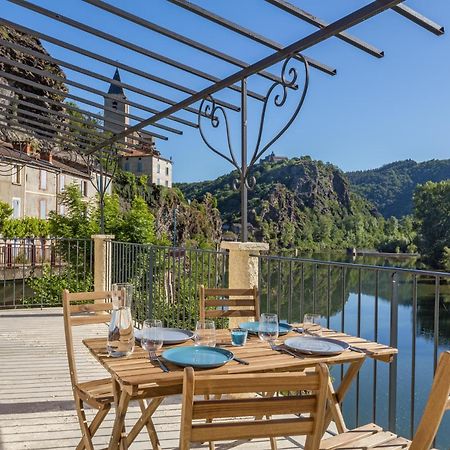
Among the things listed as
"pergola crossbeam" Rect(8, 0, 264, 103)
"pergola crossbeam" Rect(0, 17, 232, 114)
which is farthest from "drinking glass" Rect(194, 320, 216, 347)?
"pergola crossbeam" Rect(0, 17, 232, 114)

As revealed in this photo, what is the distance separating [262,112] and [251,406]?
2888mm

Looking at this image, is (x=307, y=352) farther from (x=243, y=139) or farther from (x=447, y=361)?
(x=243, y=139)

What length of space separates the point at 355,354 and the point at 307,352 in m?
0.21

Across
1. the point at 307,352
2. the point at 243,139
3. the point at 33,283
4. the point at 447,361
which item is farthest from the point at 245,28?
the point at 33,283

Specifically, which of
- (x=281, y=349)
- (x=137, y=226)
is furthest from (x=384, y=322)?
(x=281, y=349)

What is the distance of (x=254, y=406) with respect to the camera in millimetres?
1199

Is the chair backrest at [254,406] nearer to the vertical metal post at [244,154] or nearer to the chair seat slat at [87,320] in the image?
the chair seat slat at [87,320]

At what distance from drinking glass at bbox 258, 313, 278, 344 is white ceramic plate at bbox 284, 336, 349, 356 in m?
0.07

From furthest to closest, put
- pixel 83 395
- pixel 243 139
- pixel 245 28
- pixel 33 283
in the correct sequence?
pixel 33 283 < pixel 243 139 < pixel 245 28 < pixel 83 395

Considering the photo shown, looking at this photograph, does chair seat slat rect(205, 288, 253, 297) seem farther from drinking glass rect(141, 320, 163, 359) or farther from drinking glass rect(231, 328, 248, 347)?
drinking glass rect(141, 320, 163, 359)

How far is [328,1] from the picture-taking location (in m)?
3.07

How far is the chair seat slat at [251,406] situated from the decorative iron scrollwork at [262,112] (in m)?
2.44

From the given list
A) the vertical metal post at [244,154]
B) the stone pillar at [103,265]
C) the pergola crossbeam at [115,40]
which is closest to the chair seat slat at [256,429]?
the vertical metal post at [244,154]

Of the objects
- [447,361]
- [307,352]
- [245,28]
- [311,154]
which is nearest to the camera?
[447,361]
